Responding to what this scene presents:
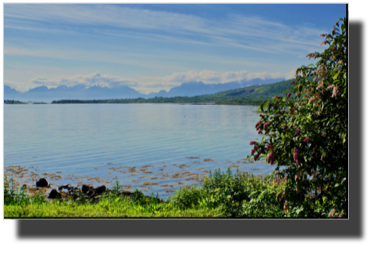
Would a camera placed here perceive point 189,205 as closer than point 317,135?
No

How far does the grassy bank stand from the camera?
3.74 metres

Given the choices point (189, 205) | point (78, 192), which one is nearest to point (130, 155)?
point (78, 192)

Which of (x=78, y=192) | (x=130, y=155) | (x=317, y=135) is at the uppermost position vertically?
(x=317, y=135)

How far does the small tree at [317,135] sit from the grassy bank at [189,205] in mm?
348

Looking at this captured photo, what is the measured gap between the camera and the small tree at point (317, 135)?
2.87 m

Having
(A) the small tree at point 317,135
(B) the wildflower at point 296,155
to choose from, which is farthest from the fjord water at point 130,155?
(B) the wildflower at point 296,155

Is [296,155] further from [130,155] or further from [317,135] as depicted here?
[130,155]

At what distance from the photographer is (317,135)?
9.03 feet

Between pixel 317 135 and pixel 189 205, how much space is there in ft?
9.27

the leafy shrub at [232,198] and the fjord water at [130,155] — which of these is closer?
the leafy shrub at [232,198]

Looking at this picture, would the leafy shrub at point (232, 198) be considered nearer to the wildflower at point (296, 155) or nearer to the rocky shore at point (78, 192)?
the rocky shore at point (78, 192)

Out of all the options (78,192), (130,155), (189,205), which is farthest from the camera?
(130,155)

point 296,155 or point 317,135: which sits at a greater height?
point 317,135
